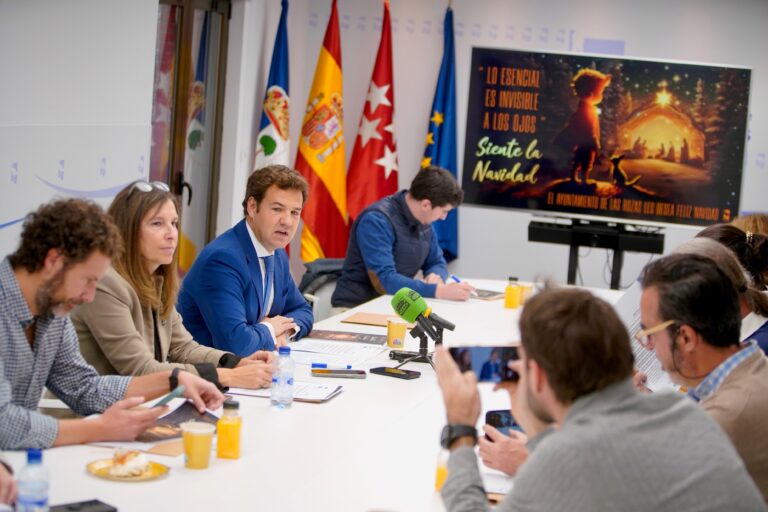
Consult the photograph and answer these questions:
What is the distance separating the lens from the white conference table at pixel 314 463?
2.05 meters

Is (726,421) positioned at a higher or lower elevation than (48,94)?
lower

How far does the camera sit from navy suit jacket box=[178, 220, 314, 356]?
3.56 metres

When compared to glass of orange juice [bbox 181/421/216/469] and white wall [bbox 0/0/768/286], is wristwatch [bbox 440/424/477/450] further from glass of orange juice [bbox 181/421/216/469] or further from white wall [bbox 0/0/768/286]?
white wall [bbox 0/0/768/286]

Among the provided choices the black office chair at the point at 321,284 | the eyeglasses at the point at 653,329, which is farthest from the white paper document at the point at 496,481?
the black office chair at the point at 321,284

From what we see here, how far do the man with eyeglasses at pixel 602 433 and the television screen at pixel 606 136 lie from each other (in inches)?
201

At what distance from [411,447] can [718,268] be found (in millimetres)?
921

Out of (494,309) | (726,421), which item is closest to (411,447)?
(726,421)

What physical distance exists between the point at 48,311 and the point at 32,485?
0.52m

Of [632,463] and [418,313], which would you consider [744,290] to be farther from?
[418,313]

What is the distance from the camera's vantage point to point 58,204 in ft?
7.14

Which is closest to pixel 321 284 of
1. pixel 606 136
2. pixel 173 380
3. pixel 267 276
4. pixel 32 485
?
pixel 267 276

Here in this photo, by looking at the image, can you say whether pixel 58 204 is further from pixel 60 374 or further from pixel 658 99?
pixel 658 99

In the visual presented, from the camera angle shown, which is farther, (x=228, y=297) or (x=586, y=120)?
(x=586, y=120)

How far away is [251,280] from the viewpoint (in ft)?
12.3
